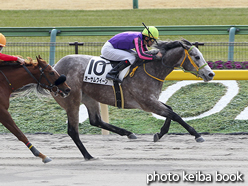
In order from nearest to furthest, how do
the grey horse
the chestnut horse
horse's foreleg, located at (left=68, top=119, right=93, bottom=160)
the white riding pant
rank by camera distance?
1. the chestnut horse
2. horse's foreleg, located at (left=68, top=119, right=93, bottom=160)
3. the grey horse
4. the white riding pant

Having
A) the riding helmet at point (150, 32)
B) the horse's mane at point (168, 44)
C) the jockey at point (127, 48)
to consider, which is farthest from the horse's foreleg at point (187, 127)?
the riding helmet at point (150, 32)

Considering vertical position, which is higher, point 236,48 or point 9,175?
point 236,48

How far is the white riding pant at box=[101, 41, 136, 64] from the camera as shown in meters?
6.96

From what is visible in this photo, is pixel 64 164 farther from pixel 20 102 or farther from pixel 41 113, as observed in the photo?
pixel 20 102

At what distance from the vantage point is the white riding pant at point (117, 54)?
6961 millimetres

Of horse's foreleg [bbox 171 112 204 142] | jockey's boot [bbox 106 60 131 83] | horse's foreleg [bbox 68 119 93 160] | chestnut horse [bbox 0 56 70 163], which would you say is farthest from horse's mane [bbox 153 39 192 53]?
horse's foreleg [bbox 68 119 93 160]

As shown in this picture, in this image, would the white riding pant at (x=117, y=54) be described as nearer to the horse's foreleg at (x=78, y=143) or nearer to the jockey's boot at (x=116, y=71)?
the jockey's boot at (x=116, y=71)

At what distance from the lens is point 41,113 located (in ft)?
29.2

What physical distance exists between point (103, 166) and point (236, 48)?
5.65 m

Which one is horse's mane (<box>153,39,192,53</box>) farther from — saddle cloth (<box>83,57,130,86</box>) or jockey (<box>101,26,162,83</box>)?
saddle cloth (<box>83,57,130,86</box>)
